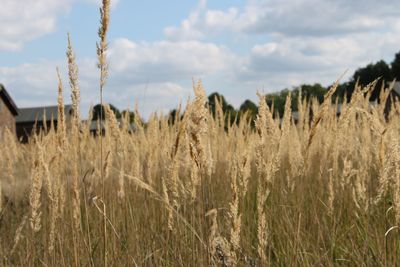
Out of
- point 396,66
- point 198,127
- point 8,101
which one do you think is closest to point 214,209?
point 198,127

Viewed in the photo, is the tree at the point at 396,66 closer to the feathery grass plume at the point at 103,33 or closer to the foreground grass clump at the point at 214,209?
the foreground grass clump at the point at 214,209

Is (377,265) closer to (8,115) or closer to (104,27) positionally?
(104,27)

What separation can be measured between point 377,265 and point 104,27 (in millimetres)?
1896

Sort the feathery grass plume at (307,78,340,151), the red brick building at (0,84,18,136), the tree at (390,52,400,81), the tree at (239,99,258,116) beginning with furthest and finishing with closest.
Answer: the tree at (390,52,400,81), the red brick building at (0,84,18,136), the tree at (239,99,258,116), the feathery grass plume at (307,78,340,151)

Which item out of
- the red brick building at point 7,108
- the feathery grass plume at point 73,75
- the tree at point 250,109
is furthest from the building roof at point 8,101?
the feathery grass plume at point 73,75

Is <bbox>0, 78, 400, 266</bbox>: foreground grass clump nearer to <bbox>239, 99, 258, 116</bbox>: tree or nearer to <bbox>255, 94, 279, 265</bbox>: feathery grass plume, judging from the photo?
<bbox>255, 94, 279, 265</bbox>: feathery grass plume

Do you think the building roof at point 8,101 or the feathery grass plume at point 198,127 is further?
the building roof at point 8,101

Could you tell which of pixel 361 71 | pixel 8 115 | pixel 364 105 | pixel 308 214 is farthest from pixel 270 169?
pixel 361 71

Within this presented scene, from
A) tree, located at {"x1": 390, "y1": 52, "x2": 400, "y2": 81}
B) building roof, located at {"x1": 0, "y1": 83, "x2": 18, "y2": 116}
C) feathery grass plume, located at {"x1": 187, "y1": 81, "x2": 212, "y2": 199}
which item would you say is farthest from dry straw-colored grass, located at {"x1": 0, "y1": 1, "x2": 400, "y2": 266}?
tree, located at {"x1": 390, "y1": 52, "x2": 400, "y2": 81}

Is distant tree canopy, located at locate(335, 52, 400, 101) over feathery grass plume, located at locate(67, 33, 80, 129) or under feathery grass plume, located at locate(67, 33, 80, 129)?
over

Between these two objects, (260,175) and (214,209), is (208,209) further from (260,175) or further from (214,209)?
(214,209)

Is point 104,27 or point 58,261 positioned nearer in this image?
point 104,27

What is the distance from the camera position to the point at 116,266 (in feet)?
8.20

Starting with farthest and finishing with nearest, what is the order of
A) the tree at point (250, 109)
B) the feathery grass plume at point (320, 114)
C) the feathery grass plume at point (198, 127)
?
1. the tree at point (250, 109)
2. the feathery grass plume at point (320, 114)
3. the feathery grass plume at point (198, 127)
